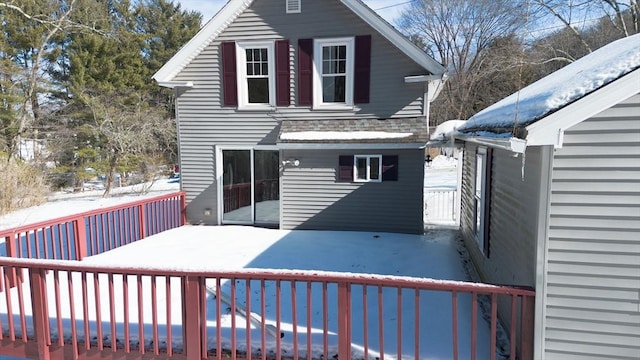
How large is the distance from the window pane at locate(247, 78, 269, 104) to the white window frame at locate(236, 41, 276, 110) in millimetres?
91

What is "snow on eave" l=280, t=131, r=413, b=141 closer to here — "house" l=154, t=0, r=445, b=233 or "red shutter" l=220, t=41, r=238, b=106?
"house" l=154, t=0, r=445, b=233

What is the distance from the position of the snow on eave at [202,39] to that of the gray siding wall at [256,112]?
0.12 metres

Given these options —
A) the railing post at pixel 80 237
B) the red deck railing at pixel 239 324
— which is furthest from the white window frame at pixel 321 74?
the red deck railing at pixel 239 324

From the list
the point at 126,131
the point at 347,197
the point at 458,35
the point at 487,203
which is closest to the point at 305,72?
the point at 347,197

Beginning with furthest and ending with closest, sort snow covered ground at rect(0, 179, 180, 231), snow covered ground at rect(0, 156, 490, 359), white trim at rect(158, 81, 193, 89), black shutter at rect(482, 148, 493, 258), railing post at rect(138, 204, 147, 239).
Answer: snow covered ground at rect(0, 179, 180, 231) < white trim at rect(158, 81, 193, 89) < railing post at rect(138, 204, 147, 239) < black shutter at rect(482, 148, 493, 258) < snow covered ground at rect(0, 156, 490, 359)

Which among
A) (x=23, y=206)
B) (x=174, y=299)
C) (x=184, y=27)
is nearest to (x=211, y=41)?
(x=174, y=299)

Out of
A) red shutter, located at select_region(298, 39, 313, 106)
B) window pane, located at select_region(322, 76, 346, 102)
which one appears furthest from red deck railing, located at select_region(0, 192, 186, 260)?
window pane, located at select_region(322, 76, 346, 102)

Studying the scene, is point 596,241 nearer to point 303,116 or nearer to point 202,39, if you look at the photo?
point 303,116

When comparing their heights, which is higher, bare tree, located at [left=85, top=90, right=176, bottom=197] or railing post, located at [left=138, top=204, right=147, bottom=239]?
bare tree, located at [left=85, top=90, right=176, bottom=197]

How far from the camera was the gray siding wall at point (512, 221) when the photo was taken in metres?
3.39

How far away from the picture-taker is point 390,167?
872cm

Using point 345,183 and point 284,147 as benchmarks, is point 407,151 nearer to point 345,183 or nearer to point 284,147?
point 345,183

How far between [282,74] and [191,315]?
6926 millimetres

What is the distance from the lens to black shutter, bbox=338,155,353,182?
8.94m
